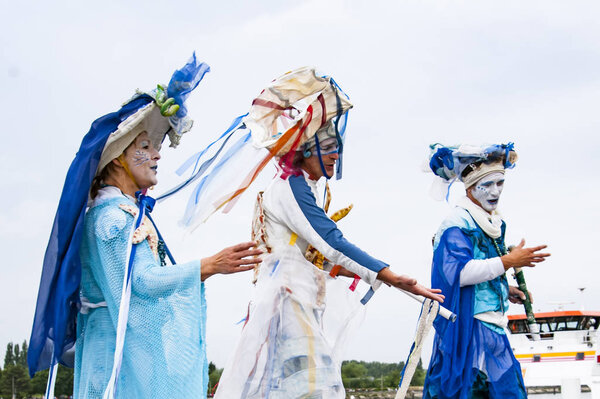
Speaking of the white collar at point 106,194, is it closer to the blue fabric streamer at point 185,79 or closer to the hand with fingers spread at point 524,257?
the blue fabric streamer at point 185,79

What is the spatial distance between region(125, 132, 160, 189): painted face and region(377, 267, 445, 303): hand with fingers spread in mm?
1310

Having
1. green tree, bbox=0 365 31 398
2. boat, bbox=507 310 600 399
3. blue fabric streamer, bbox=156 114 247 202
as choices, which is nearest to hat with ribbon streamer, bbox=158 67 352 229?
blue fabric streamer, bbox=156 114 247 202

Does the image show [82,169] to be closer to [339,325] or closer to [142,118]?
[142,118]

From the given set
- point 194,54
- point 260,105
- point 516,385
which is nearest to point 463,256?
point 516,385

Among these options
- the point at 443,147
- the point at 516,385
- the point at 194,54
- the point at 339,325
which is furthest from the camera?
the point at 443,147

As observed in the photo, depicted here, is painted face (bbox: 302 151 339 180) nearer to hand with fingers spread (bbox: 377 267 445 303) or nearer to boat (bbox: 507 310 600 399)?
hand with fingers spread (bbox: 377 267 445 303)

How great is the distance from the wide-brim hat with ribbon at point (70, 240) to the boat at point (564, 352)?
1658cm

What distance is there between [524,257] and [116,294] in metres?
2.80

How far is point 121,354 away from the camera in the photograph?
3.40m

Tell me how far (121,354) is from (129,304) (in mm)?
239

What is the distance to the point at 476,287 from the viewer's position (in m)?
5.27

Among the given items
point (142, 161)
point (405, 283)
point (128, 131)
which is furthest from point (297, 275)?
point (128, 131)

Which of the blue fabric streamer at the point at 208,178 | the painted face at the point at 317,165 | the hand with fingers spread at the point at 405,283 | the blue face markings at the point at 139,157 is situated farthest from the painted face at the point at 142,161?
the hand with fingers spread at the point at 405,283

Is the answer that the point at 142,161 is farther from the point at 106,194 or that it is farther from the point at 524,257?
the point at 524,257
